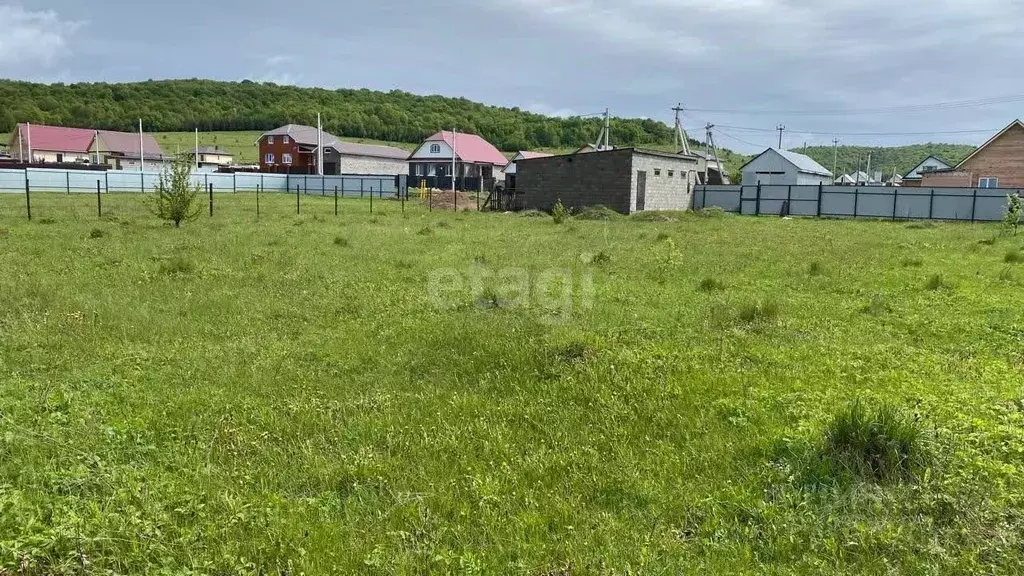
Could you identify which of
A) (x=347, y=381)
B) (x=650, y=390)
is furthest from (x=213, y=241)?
(x=650, y=390)

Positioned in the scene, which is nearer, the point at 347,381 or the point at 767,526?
the point at 767,526

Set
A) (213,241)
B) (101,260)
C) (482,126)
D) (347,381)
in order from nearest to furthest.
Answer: (347,381) < (101,260) < (213,241) < (482,126)

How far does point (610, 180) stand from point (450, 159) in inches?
1291

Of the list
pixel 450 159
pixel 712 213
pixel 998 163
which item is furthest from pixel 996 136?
pixel 450 159

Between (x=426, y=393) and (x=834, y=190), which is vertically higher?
(x=834, y=190)

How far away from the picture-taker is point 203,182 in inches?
1759

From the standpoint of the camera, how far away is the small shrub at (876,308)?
7867mm

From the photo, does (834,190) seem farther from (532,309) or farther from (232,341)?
(232,341)

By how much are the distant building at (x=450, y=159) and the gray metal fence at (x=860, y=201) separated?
30.4m

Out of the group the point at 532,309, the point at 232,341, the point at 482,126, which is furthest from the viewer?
the point at 482,126

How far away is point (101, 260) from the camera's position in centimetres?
1141

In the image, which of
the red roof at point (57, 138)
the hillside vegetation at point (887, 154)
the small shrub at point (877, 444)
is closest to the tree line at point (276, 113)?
the red roof at point (57, 138)

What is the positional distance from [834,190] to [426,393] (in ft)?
110

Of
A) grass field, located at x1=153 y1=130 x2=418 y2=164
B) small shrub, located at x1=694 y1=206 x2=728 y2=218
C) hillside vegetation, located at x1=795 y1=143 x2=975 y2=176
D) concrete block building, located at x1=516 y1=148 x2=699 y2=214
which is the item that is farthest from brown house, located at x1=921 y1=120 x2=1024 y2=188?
hillside vegetation, located at x1=795 y1=143 x2=975 y2=176
